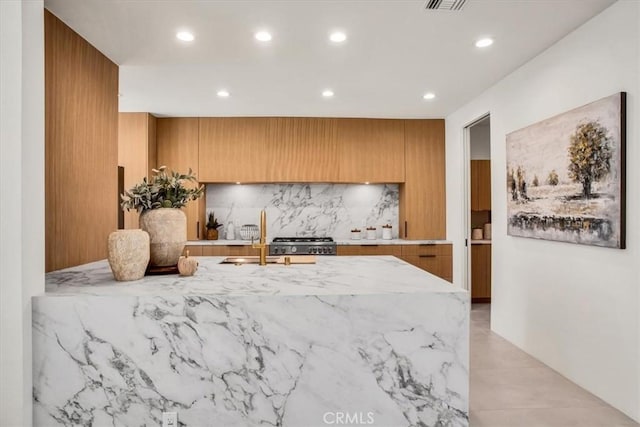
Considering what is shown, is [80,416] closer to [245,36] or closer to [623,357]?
[245,36]

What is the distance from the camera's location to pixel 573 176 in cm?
275

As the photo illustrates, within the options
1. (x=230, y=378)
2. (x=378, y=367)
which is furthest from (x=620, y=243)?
(x=230, y=378)

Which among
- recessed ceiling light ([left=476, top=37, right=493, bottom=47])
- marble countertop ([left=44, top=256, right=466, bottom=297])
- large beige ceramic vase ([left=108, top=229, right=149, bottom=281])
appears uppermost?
recessed ceiling light ([left=476, top=37, right=493, bottom=47])

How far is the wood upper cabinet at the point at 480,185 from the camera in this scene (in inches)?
210

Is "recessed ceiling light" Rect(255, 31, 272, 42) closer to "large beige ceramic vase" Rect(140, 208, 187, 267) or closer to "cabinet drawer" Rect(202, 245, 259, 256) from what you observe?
"large beige ceramic vase" Rect(140, 208, 187, 267)

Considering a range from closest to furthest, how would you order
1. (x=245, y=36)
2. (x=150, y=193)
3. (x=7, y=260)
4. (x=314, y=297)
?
(x=7, y=260) < (x=314, y=297) < (x=150, y=193) < (x=245, y=36)

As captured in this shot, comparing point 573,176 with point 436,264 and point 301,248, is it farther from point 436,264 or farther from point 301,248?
point 301,248

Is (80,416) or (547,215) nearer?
(80,416)

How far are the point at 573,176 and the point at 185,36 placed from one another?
115 inches

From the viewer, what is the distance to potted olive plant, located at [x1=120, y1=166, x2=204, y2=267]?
7.29ft

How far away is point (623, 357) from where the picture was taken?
7.81 ft

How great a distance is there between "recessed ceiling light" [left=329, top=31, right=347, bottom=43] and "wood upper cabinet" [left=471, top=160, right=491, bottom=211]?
10.3 feet

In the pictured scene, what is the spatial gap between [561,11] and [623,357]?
2187 mm

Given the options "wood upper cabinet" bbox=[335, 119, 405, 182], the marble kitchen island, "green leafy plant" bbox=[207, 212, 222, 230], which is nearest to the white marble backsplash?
"green leafy plant" bbox=[207, 212, 222, 230]
